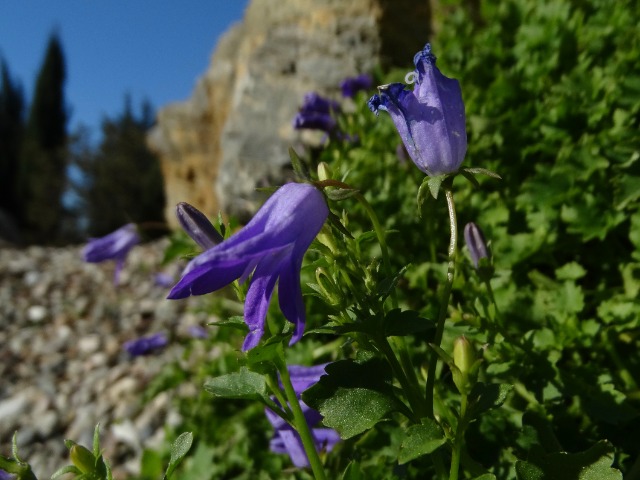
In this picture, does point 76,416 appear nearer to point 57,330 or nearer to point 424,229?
point 57,330

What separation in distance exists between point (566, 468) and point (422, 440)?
226mm

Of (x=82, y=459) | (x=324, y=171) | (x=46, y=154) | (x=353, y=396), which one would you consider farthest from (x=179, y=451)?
(x=46, y=154)

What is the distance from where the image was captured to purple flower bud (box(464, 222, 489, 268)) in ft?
A: 3.82

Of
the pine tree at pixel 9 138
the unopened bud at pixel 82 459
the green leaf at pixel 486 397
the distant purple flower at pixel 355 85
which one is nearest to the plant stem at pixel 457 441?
the green leaf at pixel 486 397

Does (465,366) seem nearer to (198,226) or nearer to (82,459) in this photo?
(198,226)

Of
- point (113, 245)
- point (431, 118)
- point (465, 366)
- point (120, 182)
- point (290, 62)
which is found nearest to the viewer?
point (465, 366)

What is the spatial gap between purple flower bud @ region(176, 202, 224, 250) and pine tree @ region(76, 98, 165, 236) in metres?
13.5

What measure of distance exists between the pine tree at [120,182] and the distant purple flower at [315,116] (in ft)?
40.5

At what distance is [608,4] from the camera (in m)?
2.35

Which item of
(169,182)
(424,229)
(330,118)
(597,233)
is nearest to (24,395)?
(169,182)

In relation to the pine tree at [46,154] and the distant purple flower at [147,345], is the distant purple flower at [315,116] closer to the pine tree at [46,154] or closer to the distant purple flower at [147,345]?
the distant purple flower at [147,345]

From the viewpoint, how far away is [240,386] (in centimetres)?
99

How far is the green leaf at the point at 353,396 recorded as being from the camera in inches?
32.9

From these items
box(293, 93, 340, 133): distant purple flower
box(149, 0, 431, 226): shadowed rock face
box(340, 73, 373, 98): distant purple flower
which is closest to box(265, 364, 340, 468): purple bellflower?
box(293, 93, 340, 133): distant purple flower
